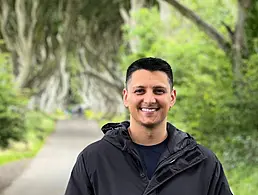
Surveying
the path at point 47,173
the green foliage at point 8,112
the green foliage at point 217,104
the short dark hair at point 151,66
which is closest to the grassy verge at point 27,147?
the path at point 47,173

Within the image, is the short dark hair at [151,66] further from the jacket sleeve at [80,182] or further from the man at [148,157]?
the jacket sleeve at [80,182]

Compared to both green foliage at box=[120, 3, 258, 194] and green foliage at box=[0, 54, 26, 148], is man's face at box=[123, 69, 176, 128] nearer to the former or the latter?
green foliage at box=[120, 3, 258, 194]

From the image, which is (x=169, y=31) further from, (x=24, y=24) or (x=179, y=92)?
(x=24, y=24)

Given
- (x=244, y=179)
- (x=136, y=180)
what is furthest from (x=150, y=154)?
(x=244, y=179)

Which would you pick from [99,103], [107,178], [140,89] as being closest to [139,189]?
[107,178]

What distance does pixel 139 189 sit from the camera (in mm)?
2879

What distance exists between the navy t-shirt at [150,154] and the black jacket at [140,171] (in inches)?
1.4

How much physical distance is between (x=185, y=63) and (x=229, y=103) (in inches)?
154

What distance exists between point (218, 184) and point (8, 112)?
17565 millimetres

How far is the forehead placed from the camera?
3.09 m

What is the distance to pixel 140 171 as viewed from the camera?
2.91m

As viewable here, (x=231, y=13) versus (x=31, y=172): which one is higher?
(x=231, y=13)

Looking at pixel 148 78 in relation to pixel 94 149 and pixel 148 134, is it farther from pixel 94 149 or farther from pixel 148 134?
pixel 94 149

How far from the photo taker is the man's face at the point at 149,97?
303 cm
